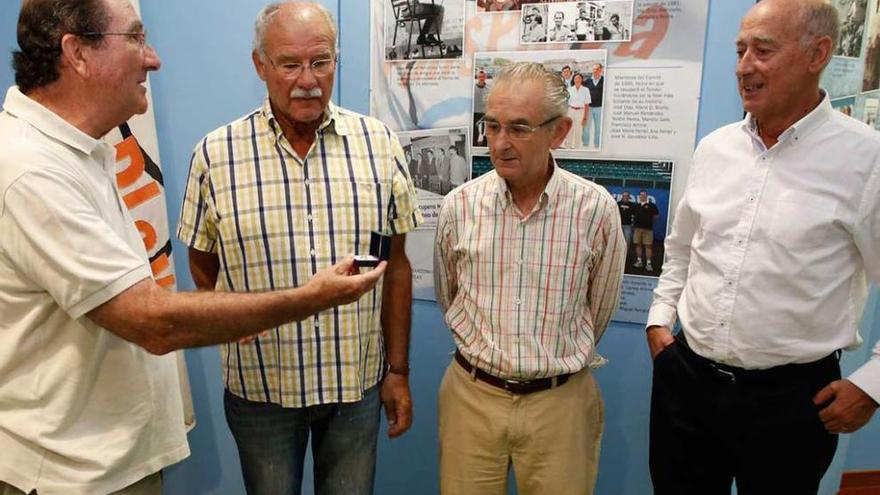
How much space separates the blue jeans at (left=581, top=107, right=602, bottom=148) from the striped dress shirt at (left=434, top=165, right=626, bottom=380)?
0.35 m

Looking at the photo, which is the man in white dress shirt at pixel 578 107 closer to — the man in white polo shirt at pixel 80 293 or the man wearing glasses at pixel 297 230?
the man wearing glasses at pixel 297 230

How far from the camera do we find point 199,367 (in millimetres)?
2375

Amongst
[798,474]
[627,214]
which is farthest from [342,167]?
[798,474]

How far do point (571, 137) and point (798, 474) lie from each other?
1.10 metres

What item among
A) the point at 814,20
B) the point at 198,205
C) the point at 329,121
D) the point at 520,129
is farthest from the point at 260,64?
the point at 814,20

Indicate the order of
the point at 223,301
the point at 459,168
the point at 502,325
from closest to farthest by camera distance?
the point at 223,301, the point at 502,325, the point at 459,168

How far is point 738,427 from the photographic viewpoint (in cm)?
141

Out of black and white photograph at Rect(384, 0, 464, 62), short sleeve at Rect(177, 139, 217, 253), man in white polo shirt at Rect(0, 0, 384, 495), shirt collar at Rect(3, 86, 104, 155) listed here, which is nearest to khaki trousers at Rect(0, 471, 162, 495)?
man in white polo shirt at Rect(0, 0, 384, 495)

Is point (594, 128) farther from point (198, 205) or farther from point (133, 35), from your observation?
point (133, 35)

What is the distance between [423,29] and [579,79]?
55cm

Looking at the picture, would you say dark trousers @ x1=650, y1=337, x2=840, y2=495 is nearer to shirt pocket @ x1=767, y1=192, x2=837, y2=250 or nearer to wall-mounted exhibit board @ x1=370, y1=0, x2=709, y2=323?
shirt pocket @ x1=767, y1=192, x2=837, y2=250

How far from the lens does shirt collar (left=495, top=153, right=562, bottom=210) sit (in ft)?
4.99

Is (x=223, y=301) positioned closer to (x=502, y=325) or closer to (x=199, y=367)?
(x=502, y=325)

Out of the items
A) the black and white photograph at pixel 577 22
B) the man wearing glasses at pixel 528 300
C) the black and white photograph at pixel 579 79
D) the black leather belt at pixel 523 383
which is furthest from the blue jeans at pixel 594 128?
the black leather belt at pixel 523 383
